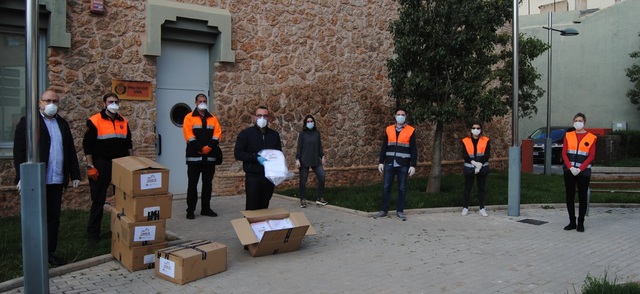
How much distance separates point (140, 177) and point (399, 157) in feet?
15.5

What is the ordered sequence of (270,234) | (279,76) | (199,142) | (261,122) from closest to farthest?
(270,234) < (261,122) < (199,142) < (279,76)

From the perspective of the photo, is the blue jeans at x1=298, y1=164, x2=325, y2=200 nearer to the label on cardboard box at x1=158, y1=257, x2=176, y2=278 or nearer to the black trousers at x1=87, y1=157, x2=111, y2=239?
the black trousers at x1=87, y1=157, x2=111, y2=239

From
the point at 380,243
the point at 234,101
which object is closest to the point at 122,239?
the point at 380,243

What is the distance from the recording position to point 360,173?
1375 cm

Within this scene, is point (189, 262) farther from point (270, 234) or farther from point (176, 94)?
point (176, 94)

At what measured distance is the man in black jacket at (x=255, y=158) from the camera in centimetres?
702

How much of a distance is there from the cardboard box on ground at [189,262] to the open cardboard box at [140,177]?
2.29 ft

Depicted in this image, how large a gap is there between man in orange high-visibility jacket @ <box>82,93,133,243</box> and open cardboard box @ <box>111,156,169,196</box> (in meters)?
0.96

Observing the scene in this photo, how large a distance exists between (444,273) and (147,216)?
11.2ft

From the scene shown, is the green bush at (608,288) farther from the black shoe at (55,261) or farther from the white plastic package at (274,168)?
the black shoe at (55,261)

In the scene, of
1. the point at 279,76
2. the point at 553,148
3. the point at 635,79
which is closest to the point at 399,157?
the point at 279,76

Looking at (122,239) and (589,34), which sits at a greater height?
(589,34)

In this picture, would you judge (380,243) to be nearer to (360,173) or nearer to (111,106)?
(111,106)

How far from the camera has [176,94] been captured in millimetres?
10922
